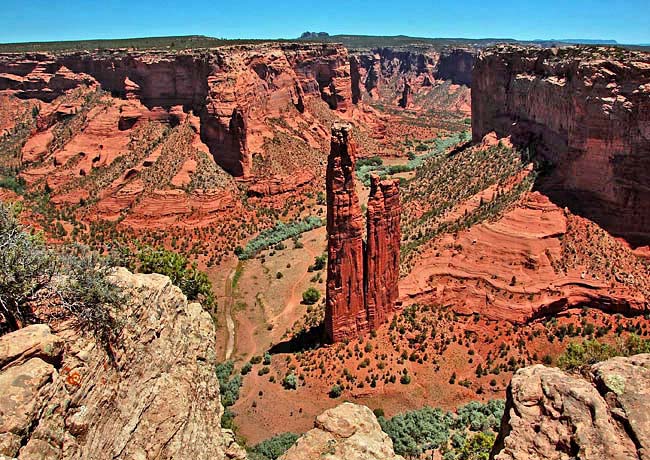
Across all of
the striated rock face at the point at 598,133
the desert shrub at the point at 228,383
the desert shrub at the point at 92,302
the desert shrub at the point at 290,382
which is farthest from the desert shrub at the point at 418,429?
the striated rock face at the point at 598,133

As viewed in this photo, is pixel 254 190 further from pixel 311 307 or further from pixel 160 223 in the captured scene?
pixel 311 307

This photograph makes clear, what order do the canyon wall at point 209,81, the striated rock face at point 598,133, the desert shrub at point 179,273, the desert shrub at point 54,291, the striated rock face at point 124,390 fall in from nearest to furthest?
1. the striated rock face at point 124,390
2. the desert shrub at point 54,291
3. the striated rock face at point 598,133
4. the desert shrub at point 179,273
5. the canyon wall at point 209,81

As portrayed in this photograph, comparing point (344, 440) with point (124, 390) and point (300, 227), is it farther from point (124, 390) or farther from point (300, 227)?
point (300, 227)

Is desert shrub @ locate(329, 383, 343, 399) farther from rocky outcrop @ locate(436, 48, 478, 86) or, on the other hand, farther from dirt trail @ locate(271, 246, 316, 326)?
rocky outcrop @ locate(436, 48, 478, 86)

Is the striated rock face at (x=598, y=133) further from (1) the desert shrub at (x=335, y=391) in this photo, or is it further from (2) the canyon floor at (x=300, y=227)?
(1) the desert shrub at (x=335, y=391)

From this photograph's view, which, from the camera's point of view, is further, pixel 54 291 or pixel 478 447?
pixel 478 447

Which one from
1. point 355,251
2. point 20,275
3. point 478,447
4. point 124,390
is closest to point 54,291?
point 20,275

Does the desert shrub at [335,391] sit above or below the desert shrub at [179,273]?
below
